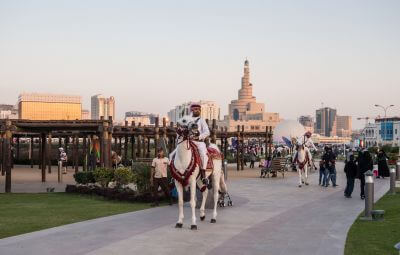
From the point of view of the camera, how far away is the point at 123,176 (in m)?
20.0

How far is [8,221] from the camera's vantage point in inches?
523

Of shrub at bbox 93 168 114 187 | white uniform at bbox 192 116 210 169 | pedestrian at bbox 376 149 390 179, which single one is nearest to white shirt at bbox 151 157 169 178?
shrub at bbox 93 168 114 187

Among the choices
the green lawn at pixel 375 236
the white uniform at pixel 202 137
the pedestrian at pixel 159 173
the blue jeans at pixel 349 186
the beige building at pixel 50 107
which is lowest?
the green lawn at pixel 375 236

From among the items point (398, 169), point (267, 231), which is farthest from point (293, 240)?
point (398, 169)

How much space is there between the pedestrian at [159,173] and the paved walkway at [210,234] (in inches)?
39.9

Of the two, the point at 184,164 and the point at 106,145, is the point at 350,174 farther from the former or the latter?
the point at 106,145

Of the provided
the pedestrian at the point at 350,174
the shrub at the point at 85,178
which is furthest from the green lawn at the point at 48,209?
the pedestrian at the point at 350,174

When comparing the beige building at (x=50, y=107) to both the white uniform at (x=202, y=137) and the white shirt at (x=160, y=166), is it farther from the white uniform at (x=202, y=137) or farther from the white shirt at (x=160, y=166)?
the white uniform at (x=202, y=137)

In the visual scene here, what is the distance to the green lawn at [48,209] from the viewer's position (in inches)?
503

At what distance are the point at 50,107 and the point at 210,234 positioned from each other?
396 ft

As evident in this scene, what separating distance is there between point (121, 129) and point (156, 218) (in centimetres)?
2134

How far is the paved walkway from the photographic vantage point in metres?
9.85

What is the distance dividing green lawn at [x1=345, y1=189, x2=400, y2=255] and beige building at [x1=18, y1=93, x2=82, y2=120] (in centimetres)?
10237

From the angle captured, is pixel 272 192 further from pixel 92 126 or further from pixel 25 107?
pixel 25 107
